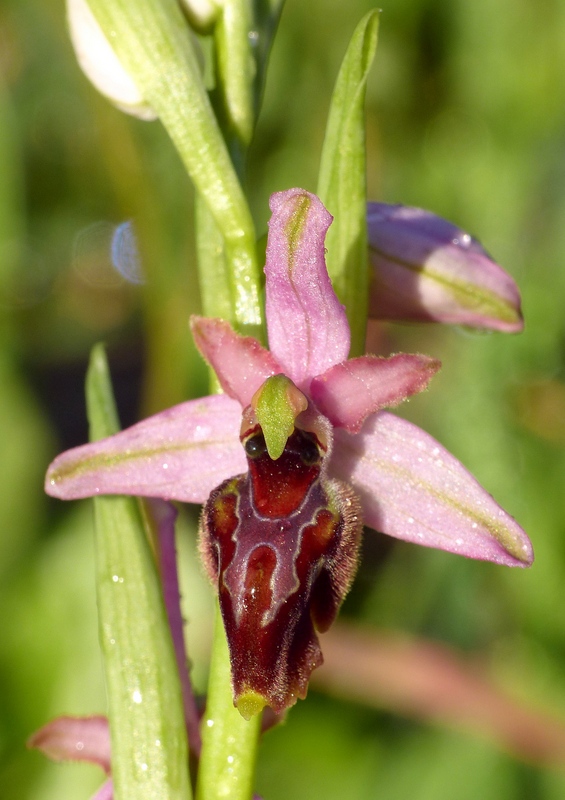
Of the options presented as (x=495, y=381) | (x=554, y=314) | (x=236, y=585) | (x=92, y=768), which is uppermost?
(x=236, y=585)

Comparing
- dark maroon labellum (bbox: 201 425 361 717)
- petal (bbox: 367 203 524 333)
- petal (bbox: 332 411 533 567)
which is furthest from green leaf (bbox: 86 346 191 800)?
petal (bbox: 367 203 524 333)

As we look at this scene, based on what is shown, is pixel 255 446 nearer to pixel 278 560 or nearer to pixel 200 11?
pixel 278 560

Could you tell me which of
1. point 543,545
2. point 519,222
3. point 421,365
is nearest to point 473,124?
point 519,222

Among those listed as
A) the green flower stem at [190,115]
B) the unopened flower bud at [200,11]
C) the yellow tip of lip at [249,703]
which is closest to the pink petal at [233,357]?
the green flower stem at [190,115]

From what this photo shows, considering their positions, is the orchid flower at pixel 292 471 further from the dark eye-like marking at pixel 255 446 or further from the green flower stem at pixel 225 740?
the green flower stem at pixel 225 740

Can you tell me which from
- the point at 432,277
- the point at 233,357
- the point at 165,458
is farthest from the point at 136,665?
the point at 432,277

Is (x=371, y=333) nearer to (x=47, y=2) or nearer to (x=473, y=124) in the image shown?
(x=473, y=124)
